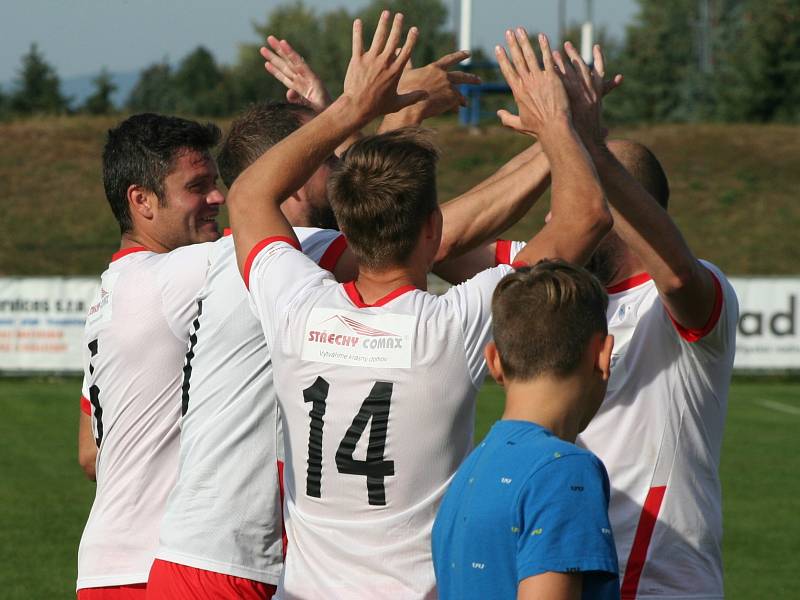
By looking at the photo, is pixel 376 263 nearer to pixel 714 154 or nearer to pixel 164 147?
pixel 164 147

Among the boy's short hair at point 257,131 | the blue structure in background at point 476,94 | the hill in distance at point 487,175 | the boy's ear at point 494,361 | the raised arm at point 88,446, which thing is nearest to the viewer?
the boy's ear at point 494,361

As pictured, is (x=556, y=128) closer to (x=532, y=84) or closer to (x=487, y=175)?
(x=532, y=84)

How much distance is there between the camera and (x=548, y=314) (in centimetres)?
270

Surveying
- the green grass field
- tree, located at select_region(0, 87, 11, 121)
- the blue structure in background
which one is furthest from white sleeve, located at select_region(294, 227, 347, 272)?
tree, located at select_region(0, 87, 11, 121)

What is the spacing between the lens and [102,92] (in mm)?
75125

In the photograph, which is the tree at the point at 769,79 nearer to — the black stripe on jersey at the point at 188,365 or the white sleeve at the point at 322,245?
the white sleeve at the point at 322,245

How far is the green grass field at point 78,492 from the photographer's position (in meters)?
9.19

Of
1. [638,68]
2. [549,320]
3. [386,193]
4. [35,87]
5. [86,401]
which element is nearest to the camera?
[549,320]

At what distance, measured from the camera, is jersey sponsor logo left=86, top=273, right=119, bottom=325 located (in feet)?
13.8

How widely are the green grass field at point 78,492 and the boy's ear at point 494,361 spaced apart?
6.47m

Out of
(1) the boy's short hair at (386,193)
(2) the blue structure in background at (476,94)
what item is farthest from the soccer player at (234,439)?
(2) the blue structure in background at (476,94)

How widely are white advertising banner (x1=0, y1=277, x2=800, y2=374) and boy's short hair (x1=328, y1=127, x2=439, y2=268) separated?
63.1ft

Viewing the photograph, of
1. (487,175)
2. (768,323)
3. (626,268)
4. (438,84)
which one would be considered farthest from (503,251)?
(487,175)

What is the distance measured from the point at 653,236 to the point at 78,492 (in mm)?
9959
